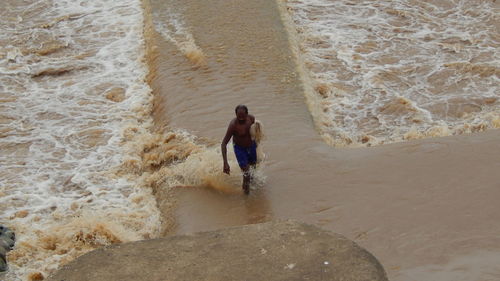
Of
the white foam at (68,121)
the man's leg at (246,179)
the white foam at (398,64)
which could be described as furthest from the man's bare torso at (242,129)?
the white foam at (398,64)

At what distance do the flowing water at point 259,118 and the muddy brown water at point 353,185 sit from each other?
0.02 m

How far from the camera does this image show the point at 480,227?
6336 mm

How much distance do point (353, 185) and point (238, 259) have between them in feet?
9.19

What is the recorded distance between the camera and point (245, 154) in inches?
278

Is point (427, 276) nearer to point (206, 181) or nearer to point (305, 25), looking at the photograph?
point (206, 181)

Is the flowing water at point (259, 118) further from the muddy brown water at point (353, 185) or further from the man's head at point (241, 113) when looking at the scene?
the man's head at point (241, 113)

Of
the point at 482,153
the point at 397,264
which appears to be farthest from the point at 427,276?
the point at 482,153

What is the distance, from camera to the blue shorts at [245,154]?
702 centimetres

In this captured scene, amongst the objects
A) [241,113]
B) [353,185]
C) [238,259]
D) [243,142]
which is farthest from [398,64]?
[238,259]

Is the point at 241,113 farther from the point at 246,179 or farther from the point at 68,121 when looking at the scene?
the point at 68,121

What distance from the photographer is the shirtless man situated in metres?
6.81

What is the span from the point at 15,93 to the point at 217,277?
7942 millimetres

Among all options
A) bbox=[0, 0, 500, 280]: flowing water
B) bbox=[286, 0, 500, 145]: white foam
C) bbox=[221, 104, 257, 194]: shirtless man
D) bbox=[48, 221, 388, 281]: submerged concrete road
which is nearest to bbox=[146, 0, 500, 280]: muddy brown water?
bbox=[0, 0, 500, 280]: flowing water

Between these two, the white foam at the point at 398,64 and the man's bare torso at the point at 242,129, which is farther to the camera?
the white foam at the point at 398,64
